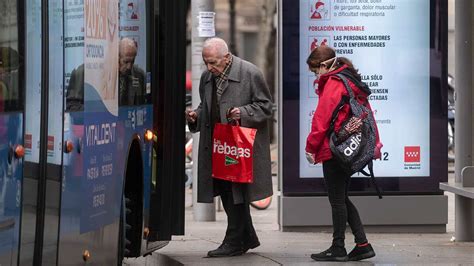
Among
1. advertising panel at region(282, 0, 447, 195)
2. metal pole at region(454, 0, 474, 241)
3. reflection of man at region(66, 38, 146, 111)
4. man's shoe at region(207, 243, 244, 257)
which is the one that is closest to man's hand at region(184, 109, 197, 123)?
reflection of man at region(66, 38, 146, 111)

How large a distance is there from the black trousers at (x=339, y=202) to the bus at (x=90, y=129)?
3.76ft

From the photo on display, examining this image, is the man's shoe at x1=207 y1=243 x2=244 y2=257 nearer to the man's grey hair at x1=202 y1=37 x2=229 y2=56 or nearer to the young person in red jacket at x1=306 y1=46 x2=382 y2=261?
the young person in red jacket at x1=306 y1=46 x2=382 y2=261

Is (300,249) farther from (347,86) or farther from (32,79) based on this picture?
(32,79)

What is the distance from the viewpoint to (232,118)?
9.15 metres

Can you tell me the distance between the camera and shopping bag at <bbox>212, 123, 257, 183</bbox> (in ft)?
29.9

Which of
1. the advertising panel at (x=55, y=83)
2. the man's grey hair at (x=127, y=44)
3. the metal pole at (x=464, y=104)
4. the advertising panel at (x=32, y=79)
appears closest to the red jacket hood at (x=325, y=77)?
the man's grey hair at (x=127, y=44)

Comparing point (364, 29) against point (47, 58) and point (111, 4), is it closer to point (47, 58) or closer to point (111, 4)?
point (111, 4)

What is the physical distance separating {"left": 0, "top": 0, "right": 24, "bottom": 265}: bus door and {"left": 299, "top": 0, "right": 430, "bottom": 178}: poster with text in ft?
19.6

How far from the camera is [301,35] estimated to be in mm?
11406

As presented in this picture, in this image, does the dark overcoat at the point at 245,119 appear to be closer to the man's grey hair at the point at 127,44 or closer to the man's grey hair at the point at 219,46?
the man's grey hair at the point at 219,46

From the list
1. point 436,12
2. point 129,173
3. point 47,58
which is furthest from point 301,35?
point 47,58

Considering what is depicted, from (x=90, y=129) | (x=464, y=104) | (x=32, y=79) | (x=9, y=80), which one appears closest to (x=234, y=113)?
(x=90, y=129)

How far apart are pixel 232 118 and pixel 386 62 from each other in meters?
2.87

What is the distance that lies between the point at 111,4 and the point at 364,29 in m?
4.39
